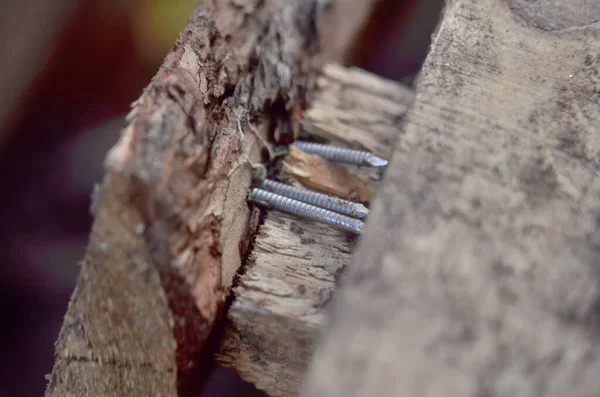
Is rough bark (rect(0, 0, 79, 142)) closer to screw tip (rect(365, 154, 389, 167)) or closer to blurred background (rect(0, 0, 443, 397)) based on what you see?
blurred background (rect(0, 0, 443, 397))

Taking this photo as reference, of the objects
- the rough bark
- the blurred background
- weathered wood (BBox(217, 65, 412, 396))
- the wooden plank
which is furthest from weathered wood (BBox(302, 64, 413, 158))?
the rough bark

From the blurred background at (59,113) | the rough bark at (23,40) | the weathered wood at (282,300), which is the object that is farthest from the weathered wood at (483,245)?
the rough bark at (23,40)

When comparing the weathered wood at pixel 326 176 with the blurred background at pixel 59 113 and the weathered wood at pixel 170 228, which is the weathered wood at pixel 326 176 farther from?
the blurred background at pixel 59 113

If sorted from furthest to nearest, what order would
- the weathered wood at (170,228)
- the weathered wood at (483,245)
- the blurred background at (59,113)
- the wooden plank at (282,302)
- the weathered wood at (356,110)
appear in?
the blurred background at (59,113)
the weathered wood at (356,110)
the wooden plank at (282,302)
the weathered wood at (170,228)
the weathered wood at (483,245)

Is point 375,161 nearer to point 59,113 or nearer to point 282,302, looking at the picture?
point 282,302

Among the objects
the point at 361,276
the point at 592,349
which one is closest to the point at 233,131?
the point at 361,276

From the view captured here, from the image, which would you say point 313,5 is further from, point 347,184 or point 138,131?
point 138,131

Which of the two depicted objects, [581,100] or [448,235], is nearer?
[448,235]
